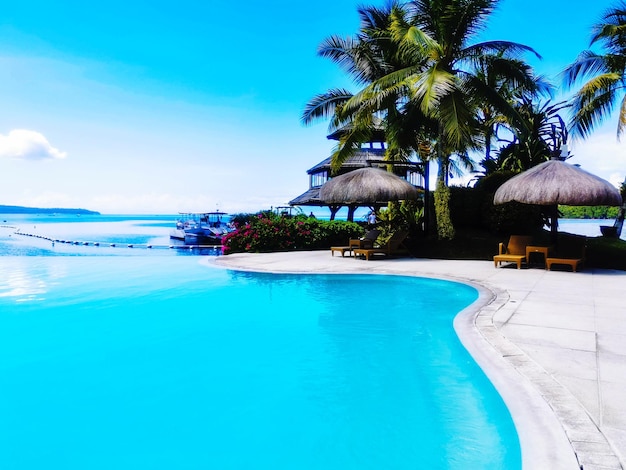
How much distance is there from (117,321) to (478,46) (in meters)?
14.3

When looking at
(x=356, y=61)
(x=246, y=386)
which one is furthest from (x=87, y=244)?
(x=246, y=386)

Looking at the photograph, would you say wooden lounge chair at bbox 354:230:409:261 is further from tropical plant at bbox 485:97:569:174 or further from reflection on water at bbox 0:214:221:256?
reflection on water at bbox 0:214:221:256

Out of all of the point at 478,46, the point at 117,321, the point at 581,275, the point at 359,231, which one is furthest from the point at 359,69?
the point at 117,321

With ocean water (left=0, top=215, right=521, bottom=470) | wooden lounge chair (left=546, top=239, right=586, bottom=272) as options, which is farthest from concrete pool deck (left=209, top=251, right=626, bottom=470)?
wooden lounge chair (left=546, top=239, right=586, bottom=272)

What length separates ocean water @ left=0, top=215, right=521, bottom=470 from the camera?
3.37 m

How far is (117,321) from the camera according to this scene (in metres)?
7.37

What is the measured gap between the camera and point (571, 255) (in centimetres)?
1129

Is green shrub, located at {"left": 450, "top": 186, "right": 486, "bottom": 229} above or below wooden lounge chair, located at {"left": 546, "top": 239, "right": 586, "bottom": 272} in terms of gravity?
above

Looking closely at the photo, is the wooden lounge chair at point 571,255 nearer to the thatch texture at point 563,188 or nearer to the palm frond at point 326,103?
the thatch texture at point 563,188

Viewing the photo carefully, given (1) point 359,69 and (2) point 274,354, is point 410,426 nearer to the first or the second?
(2) point 274,354

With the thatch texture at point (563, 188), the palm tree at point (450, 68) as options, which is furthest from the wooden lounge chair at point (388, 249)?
the thatch texture at point (563, 188)

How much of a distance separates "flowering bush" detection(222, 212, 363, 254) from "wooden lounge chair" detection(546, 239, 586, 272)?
8.56m

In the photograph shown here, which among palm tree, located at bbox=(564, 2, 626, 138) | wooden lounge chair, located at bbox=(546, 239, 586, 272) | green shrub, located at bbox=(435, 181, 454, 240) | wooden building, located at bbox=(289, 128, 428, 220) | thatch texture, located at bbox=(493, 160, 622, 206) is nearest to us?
thatch texture, located at bbox=(493, 160, 622, 206)

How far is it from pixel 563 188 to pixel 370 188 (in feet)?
19.1
